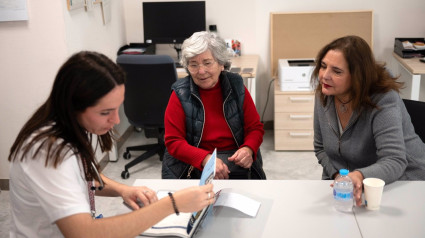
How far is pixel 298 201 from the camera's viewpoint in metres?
1.84

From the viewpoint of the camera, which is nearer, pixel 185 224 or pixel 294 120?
pixel 185 224

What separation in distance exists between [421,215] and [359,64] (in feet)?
2.15

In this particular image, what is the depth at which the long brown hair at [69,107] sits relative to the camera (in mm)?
1373

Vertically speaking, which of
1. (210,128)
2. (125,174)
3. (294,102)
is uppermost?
(210,128)

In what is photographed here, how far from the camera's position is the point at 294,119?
3994 millimetres

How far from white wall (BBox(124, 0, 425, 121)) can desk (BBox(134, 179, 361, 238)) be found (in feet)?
8.66

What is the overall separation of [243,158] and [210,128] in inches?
9.2

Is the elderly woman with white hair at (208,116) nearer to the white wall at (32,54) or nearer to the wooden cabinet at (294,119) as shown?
the white wall at (32,54)

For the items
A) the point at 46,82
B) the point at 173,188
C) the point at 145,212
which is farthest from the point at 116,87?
the point at 46,82

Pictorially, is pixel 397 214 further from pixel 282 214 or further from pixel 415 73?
pixel 415 73

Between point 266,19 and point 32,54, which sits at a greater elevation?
point 266,19

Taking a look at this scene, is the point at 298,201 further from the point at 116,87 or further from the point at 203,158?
the point at 116,87

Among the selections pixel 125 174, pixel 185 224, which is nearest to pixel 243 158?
pixel 185 224

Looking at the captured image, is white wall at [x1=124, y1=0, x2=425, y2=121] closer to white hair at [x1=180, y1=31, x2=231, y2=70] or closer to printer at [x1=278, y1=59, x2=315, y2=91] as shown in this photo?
printer at [x1=278, y1=59, x2=315, y2=91]
